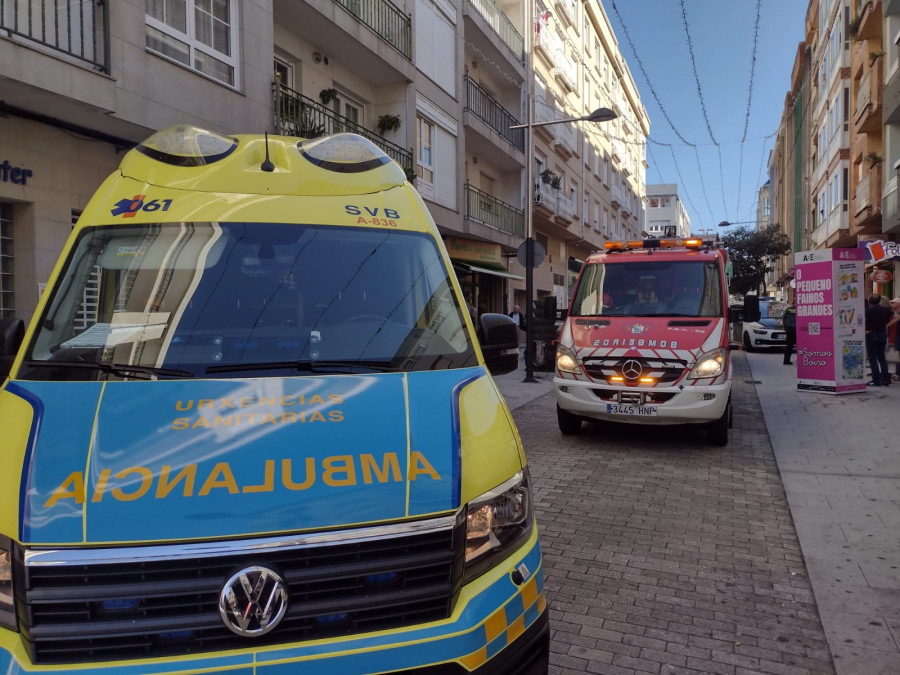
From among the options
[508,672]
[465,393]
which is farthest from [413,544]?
[465,393]

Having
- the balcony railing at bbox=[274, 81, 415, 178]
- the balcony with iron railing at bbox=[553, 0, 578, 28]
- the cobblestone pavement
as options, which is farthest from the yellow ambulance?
the balcony with iron railing at bbox=[553, 0, 578, 28]

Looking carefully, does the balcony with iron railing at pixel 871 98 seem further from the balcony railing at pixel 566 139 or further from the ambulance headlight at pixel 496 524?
the ambulance headlight at pixel 496 524

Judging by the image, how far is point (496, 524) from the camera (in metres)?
Answer: 2.09

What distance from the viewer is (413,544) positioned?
1.88 metres

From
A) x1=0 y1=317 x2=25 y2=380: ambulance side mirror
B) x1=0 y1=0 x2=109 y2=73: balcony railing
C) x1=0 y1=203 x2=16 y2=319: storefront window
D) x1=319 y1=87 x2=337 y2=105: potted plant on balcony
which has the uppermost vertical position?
x1=319 y1=87 x2=337 y2=105: potted plant on balcony

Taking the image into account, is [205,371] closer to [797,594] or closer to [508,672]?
[508,672]

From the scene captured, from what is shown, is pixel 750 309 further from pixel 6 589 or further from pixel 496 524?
pixel 6 589

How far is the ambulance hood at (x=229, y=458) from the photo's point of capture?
5.80ft

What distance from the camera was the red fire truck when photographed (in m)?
6.84

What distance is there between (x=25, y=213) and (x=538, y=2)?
2293 centimetres

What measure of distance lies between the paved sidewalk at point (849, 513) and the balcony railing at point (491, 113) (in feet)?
44.6

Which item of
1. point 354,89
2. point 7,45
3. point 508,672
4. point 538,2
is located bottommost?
point 508,672

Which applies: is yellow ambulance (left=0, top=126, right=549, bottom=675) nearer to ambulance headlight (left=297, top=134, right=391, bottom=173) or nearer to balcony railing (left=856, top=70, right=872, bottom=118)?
ambulance headlight (left=297, top=134, right=391, bottom=173)

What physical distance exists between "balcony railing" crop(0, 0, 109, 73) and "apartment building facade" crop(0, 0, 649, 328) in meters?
0.02
